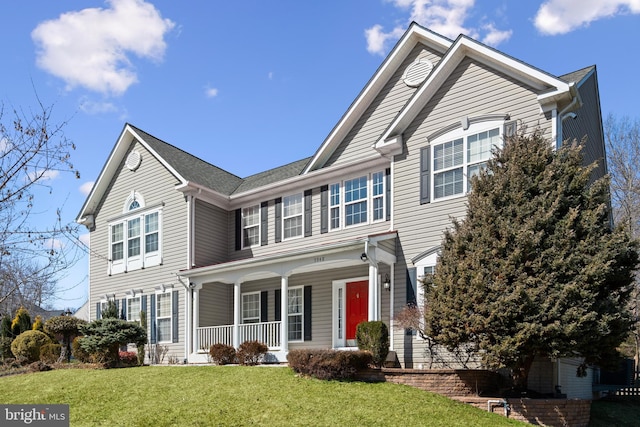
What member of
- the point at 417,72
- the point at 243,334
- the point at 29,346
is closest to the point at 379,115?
the point at 417,72

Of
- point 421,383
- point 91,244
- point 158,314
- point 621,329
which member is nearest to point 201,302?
point 158,314

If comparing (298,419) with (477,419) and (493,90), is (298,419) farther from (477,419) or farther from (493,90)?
(493,90)

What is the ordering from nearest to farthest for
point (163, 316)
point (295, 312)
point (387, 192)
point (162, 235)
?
point (387, 192)
point (295, 312)
point (163, 316)
point (162, 235)

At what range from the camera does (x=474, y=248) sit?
12.4 meters

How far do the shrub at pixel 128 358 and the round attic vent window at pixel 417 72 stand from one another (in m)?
12.5

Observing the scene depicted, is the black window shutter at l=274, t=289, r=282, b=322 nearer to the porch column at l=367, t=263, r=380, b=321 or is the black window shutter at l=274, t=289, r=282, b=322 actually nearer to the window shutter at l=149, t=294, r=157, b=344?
the porch column at l=367, t=263, r=380, b=321

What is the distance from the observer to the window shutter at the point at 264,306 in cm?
1971

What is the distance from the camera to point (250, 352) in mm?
17000

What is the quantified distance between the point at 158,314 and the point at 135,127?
7090mm

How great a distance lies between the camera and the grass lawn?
10922 millimetres

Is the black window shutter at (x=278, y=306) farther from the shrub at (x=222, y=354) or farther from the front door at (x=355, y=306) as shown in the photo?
the front door at (x=355, y=306)

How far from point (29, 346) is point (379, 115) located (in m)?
14.0

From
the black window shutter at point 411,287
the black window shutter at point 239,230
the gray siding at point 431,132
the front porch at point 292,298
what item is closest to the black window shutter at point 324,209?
the front porch at point 292,298

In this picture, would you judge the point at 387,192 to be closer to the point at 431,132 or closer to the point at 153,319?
the point at 431,132
